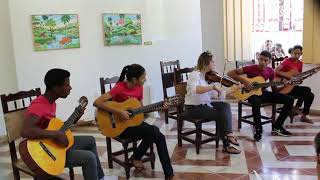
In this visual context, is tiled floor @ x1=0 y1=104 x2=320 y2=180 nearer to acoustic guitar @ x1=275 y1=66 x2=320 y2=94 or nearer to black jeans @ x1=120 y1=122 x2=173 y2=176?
black jeans @ x1=120 y1=122 x2=173 y2=176

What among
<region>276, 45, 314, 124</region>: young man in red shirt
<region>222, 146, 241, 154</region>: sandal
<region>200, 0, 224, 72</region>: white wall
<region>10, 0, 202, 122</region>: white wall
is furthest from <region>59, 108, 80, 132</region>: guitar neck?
<region>200, 0, 224, 72</region>: white wall

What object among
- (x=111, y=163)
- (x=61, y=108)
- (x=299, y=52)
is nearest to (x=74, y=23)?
(x=61, y=108)

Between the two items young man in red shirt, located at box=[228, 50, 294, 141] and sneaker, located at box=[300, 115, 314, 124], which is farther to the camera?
sneaker, located at box=[300, 115, 314, 124]

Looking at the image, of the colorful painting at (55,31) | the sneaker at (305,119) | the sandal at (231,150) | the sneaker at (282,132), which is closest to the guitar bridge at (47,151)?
the sandal at (231,150)

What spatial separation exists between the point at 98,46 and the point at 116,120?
252cm

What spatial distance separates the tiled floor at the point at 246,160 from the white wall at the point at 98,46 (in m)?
1.08

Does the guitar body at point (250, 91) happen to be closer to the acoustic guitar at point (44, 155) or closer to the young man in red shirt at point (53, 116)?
the young man in red shirt at point (53, 116)

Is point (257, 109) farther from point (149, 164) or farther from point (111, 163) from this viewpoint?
point (111, 163)

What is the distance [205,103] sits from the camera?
13.5 feet

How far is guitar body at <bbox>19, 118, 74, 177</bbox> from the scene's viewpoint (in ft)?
8.31

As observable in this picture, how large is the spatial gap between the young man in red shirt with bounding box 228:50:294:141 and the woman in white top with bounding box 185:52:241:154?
54 cm

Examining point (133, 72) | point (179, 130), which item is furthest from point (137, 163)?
point (179, 130)

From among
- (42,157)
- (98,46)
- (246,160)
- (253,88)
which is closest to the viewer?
(42,157)

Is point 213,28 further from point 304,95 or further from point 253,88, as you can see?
point 253,88
